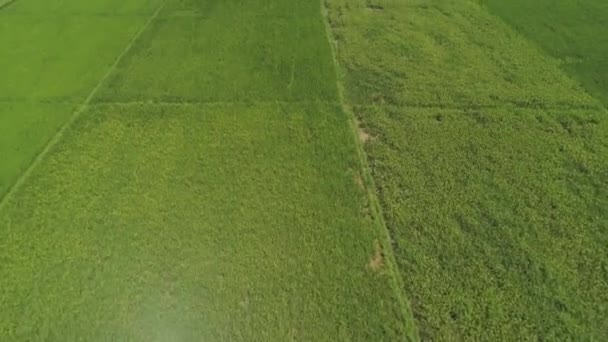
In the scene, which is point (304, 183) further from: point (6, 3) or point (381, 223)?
point (6, 3)

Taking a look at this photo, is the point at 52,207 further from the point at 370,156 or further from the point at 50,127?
the point at 370,156

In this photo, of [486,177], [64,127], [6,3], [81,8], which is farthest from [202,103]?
[6,3]

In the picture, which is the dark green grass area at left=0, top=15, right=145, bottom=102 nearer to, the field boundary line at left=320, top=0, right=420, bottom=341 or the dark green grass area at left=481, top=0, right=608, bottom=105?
the field boundary line at left=320, top=0, right=420, bottom=341

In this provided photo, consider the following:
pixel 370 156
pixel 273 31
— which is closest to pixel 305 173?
pixel 370 156

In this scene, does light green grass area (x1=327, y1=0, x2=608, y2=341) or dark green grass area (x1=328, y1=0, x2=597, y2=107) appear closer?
light green grass area (x1=327, y1=0, x2=608, y2=341)

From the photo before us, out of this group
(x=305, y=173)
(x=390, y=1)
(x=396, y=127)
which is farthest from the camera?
(x=390, y=1)

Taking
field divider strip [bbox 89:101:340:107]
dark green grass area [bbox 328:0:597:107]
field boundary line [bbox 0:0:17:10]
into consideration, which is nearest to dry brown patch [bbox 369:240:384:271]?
field divider strip [bbox 89:101:340:107]

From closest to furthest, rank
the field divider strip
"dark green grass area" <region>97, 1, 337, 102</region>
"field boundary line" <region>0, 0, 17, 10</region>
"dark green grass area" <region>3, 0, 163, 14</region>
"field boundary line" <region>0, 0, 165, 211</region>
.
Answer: "field boundary line" <region>0, 0, 165, 211</region>, the field divider strip, "dark green grass area" <region>97, 1, 337, 102</region>, "dark green grass area" <region>3, 0, 163, 14</region>, "field boundary line" <region>0, 0, 17, 10</region>
